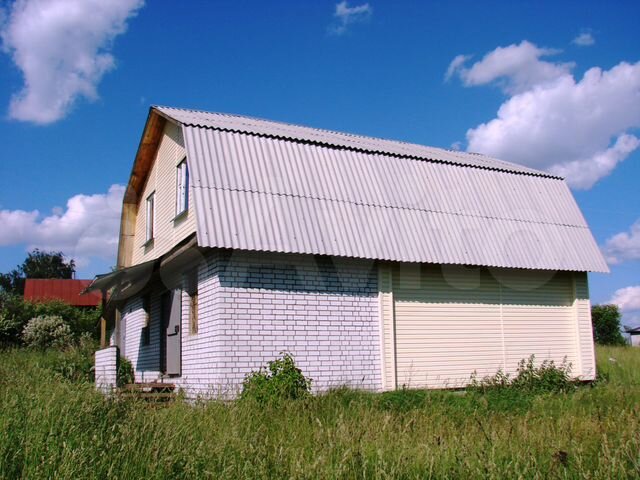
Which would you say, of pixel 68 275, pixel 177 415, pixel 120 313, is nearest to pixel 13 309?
pixel 120 313

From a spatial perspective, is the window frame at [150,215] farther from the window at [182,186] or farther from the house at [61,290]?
the house at [61,290]

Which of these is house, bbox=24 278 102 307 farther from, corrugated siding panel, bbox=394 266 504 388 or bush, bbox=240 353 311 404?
bush, bbox=240 353 311 404

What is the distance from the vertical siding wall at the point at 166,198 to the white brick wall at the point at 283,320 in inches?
65.1

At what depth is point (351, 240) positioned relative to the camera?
1240 cm

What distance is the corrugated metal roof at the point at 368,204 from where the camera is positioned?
38.7ft

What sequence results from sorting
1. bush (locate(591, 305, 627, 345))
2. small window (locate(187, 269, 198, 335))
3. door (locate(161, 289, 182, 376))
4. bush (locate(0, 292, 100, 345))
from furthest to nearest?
1. bush (locate(591, 305, 627, 345))
2. bush (locate(0, 292, 100, 345))
3. door (locate(161, 289, 182, 376))
4. small window (locate(187, 269, 198, 335))

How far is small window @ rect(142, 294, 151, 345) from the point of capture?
1627cm

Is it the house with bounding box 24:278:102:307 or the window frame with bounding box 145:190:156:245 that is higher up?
the house with bounding box 24:278:102:307

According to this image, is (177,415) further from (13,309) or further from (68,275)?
(68,275)

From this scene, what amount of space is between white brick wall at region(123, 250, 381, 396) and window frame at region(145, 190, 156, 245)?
416 centimetres

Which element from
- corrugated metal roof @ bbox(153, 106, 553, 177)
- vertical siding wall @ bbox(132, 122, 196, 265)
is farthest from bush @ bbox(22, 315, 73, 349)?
corrugated metal roof @ bbox(153, 106, 553, 177)

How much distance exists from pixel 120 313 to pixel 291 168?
9057mm

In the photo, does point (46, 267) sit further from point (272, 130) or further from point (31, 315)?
point (272, 130)

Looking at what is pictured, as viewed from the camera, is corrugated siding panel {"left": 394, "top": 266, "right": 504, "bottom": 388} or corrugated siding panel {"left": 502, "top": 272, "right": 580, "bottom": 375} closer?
corrugated siding panel {"left": 394, "top": 266, "right": 504, "bottom": 388}
